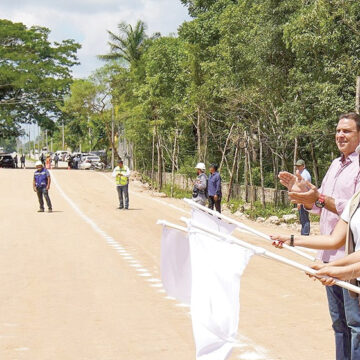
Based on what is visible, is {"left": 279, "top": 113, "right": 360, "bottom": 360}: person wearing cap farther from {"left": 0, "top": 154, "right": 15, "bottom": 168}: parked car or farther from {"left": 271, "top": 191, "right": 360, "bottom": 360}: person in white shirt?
{"left": 0, "top": 154, "right": 15, "bottom": 168}: parked car

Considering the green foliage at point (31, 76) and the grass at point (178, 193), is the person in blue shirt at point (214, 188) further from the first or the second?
the green foliage at point (31, 76)

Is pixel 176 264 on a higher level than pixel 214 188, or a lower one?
higher

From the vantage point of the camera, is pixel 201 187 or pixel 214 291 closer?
pixel 214 291

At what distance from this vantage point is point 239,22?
86.6 feet

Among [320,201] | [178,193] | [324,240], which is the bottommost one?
[178,193]

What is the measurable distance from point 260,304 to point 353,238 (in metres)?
4.87

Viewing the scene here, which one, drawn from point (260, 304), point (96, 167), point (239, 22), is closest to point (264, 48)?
point (239, 22)

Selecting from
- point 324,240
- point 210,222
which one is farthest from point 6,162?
point 324,240

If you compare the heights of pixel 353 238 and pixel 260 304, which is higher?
Result: pixel 353 238

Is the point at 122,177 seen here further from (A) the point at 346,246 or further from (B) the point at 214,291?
(B) the point at 214,291

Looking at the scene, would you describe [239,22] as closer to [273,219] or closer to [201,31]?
[273,219]

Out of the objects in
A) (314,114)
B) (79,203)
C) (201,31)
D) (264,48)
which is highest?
(201,31)

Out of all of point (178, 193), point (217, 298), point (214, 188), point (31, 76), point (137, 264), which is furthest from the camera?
point (31, 76)

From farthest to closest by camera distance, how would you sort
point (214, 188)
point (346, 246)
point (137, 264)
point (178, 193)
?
point (178, 193) → point (214, 188) → point (137, 264) → point (346, 246)
